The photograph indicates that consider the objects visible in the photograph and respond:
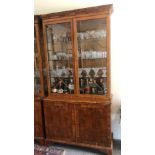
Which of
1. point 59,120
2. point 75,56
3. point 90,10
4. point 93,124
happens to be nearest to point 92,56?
point 75,56

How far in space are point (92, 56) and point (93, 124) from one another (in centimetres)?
98

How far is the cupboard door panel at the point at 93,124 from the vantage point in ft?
7.57

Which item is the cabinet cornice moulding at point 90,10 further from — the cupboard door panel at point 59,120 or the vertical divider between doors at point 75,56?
the cupboard door panel at point 59,120

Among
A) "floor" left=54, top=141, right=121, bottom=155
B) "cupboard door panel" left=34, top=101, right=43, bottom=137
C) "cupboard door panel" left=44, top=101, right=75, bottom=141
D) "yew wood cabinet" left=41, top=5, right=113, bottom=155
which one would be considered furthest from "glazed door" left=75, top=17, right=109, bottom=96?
"floor" left=54, top=141, right=121, bottom=155

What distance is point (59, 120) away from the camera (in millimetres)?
2555

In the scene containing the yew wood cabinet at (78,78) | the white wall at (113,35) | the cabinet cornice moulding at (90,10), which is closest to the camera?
the cabinet cornice moulding at (90,10)

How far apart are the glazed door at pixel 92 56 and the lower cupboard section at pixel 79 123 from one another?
0.25 meters

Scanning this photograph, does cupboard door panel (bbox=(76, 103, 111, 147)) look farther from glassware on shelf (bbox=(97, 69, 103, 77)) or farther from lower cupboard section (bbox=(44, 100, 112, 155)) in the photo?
glassware on shelf (bbox=(97, 69, 103, 77))

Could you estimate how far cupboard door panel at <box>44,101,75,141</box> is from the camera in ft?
8.18

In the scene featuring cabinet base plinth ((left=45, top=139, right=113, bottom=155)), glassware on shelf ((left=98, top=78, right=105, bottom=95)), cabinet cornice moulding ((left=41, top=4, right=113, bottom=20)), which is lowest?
cabinet base plinth ((left=45, top=139, right=113, bottom=155))

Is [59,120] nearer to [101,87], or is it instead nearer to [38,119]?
[38,119]

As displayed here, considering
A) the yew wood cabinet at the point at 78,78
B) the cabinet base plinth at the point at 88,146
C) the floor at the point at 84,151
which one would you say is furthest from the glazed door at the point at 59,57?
the floor at the point at 84,151
